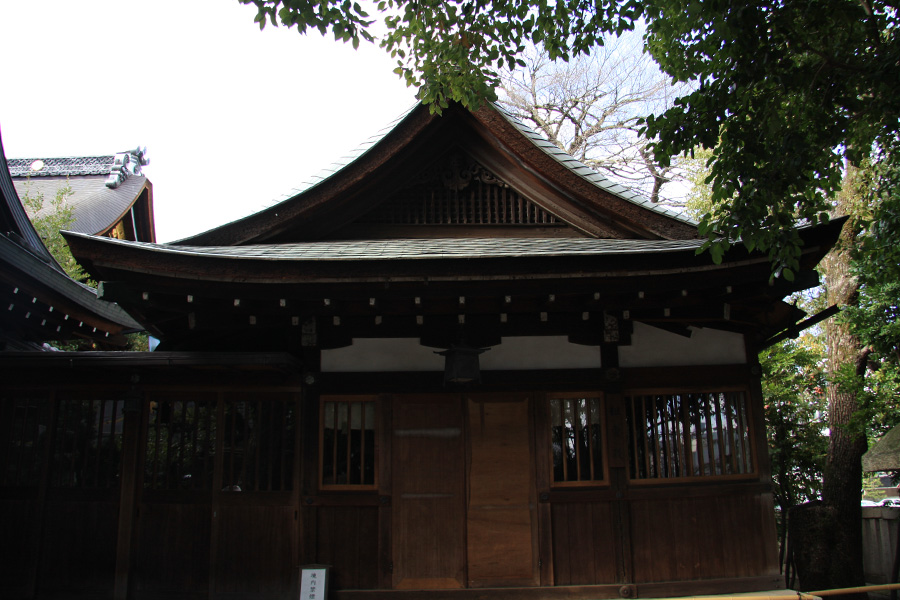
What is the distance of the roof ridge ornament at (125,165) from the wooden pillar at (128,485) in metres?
13.9

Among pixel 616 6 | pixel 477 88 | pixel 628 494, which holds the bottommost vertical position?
pixel 628 494

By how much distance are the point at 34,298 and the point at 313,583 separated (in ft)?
14.3

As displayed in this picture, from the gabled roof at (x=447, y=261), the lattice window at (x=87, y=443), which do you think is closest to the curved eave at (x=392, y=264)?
the gabled roof at (x=447, y=261)

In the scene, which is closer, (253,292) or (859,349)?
(253,292)

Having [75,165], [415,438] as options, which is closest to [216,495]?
[415,438]

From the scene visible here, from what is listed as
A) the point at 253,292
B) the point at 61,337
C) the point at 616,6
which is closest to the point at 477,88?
the point at 616,6

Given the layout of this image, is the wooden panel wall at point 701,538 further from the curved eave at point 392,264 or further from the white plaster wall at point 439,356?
the curved eave at point 392,264

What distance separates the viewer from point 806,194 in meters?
4.92

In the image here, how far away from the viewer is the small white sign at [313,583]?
5594 millimetres

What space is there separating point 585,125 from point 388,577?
610 inches

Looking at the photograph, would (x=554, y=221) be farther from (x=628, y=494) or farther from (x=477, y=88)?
(x=628, y=494)

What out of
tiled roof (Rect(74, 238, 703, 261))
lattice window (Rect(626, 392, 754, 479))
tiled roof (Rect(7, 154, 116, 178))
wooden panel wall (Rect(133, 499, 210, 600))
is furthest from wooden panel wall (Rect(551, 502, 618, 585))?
tiled roof (Rect(7, 154, 116, 178))

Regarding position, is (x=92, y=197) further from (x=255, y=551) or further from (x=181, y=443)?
(x=255, y=551)

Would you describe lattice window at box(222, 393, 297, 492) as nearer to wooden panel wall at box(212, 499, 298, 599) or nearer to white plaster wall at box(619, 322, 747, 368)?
wooden panel wall at box(212, 499, 298, 599)
